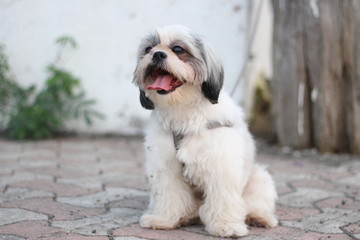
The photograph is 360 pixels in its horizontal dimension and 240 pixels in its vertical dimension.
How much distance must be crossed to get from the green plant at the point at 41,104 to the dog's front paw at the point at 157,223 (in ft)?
12.1

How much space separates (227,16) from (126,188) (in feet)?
10.8

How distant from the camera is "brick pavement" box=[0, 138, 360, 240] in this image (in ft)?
11.2

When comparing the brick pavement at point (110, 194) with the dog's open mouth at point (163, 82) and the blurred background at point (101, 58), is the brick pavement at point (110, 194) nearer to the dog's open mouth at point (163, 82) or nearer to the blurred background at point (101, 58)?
the blurred background at point (101, 58)

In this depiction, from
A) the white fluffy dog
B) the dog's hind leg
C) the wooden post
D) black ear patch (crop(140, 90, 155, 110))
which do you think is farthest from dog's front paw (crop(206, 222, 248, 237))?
the wooden post

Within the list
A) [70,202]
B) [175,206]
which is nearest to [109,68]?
[70,202]

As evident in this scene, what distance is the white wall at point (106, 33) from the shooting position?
708cm

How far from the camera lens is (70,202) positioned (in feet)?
13.5

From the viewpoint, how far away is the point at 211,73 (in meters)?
3.28

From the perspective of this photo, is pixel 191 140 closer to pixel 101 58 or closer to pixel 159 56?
pixel 159 56

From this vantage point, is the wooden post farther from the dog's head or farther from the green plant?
the dog's head

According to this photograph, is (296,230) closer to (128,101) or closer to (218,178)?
(218,178)

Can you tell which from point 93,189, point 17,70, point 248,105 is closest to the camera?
point 93,189

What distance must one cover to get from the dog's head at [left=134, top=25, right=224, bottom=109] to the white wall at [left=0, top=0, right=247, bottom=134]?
3.75 meters

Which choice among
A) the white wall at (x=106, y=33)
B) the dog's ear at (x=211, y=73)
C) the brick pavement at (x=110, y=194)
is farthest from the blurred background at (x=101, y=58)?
the dog's ear at (x=211, y=73)
